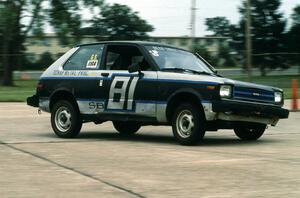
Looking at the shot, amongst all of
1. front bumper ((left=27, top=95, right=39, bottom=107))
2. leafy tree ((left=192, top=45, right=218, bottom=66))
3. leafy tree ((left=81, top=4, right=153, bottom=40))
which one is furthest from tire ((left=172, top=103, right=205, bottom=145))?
leafy tree ((left=81, top=4, right=153, bottom=40))

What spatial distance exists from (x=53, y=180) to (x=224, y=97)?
3.79 meters

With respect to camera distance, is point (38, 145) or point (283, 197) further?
point (38, 145)

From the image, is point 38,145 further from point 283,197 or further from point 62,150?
point 283,197

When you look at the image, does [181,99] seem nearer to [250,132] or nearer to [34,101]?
[250,132]

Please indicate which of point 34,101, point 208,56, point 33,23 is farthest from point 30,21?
point 34,101

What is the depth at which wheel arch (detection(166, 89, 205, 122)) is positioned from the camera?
1029cm

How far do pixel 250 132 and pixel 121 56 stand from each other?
2.74 metres

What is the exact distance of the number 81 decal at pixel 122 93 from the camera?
11.0 metres

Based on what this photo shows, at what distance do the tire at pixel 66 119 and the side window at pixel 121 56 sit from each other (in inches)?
40.3

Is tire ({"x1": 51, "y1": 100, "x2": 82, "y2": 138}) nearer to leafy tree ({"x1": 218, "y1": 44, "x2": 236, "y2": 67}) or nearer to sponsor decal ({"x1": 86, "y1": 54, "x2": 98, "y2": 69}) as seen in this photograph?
sponsor decal ({"x1": 86, "y1": 54, "x2": 98, "y2": 69})

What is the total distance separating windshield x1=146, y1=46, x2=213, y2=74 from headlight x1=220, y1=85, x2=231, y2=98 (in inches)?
43.3

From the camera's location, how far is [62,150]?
9.98m

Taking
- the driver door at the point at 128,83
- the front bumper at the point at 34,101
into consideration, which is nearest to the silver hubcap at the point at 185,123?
the driver door at the point at 128,83

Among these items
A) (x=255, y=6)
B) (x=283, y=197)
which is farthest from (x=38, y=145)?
(x=255, y=6)
